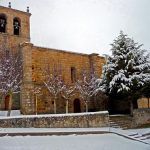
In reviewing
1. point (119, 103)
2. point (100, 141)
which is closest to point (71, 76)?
point (119, 103)

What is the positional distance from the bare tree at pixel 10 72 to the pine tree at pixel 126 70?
8.20 meters

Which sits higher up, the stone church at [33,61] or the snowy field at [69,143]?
the stone church at [33,61]

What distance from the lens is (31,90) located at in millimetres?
27047

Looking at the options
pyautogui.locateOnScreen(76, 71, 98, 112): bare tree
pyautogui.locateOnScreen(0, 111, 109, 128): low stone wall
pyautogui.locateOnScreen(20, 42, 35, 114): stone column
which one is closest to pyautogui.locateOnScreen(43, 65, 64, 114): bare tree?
pyautogui.locateOnScreen(20, 42, 35, 114): stone column

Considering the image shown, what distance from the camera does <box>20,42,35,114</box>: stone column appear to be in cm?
2662

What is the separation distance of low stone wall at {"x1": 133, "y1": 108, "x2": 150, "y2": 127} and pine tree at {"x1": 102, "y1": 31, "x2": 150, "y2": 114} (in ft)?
5.48

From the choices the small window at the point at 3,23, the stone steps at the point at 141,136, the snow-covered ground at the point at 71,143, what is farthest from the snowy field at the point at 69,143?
the small window at the point at 3,23

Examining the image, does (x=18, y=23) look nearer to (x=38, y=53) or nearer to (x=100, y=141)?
(x=38, y=53)

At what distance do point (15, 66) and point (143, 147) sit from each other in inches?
663

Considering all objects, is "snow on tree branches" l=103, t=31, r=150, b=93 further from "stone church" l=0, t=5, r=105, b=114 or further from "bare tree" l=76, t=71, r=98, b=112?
"stone church" l=0, t=5, r=105, b=114

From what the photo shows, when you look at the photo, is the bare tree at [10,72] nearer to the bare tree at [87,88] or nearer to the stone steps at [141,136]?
the bare tree at [87,88]

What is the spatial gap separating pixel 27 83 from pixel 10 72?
284cm

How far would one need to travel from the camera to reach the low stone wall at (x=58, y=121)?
17781mm

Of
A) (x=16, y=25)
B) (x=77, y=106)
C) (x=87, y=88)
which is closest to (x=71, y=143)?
(x=87, y=88)
